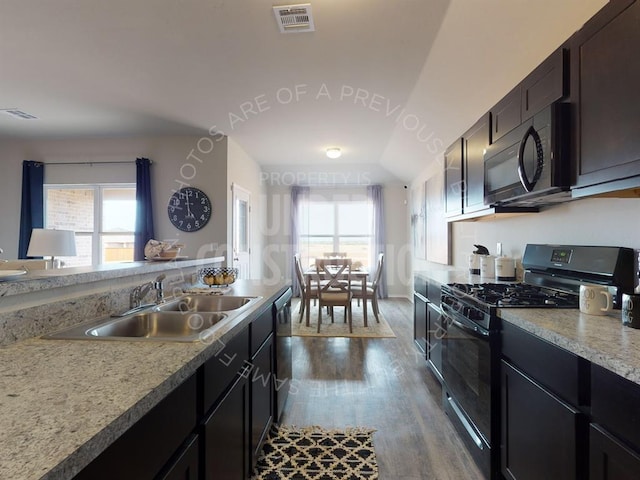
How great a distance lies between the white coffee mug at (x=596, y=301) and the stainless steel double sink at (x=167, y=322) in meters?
1.49

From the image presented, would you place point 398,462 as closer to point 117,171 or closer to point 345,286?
point 345,286

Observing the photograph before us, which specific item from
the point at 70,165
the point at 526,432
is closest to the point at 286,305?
the point at 526,432

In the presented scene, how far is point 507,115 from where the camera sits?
1986 millimetres

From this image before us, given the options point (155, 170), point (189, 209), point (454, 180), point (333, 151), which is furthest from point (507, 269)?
point (155, 170)

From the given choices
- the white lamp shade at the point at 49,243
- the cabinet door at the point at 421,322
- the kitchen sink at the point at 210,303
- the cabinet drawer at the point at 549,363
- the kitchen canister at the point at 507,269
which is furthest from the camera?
the white lamp shade at the point at 49,243

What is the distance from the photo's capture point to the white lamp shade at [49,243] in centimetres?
326

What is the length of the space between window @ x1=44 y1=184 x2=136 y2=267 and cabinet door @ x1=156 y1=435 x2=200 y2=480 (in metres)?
4.31

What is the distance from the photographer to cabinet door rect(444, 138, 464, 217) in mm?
2863

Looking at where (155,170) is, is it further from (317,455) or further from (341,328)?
(317,455)

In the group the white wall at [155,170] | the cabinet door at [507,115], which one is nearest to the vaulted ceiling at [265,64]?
the white wall at [155,170]

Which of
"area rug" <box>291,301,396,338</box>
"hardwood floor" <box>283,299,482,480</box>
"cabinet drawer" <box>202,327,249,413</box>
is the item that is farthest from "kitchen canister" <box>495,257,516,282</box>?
"cabinet drawer" <box>202,327,249,413</box>

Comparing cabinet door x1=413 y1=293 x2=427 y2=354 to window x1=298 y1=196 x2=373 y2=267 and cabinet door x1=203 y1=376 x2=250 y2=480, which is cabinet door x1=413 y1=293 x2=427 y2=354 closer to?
cabinet door x1=203 y1=376 x2=250 y2=480

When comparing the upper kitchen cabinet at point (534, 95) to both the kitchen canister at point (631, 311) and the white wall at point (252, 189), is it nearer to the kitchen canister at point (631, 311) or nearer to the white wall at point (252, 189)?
the kitchen canister at point (631, 311)

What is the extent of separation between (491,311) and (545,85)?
1.09 m
